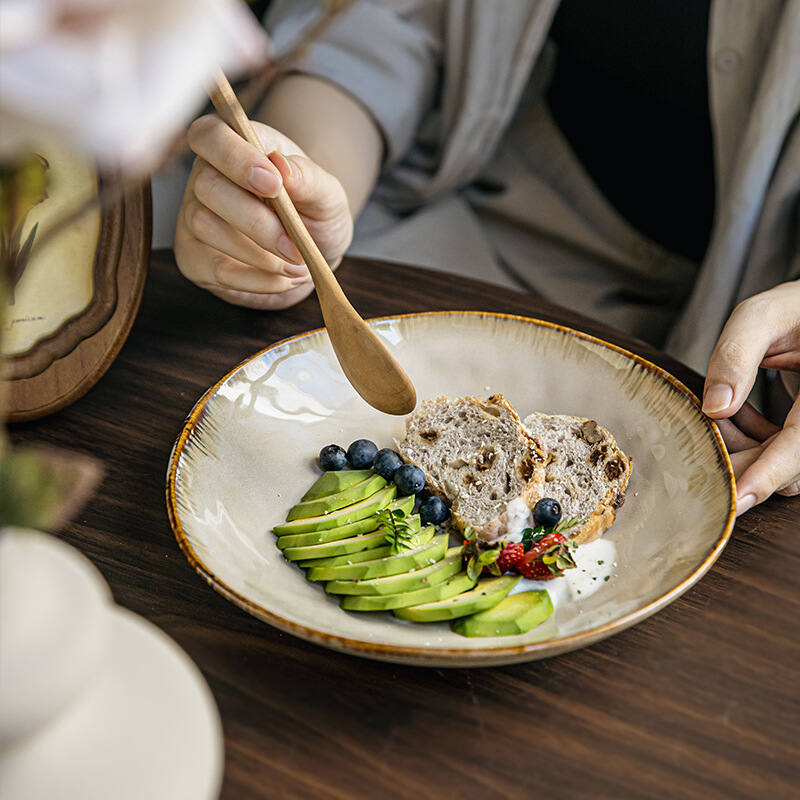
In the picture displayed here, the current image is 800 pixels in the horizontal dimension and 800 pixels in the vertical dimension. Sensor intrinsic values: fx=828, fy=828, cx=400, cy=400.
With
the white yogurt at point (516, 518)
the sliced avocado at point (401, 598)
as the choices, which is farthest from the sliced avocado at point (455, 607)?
the white yogurt at point (516, 518)

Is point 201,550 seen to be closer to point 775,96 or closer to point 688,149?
point 775,96

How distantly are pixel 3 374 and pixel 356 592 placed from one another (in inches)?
16.7

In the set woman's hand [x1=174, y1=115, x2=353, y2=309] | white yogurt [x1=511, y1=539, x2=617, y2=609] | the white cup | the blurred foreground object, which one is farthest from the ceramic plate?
the blurred foreground object

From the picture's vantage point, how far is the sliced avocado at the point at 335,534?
0.72 metres

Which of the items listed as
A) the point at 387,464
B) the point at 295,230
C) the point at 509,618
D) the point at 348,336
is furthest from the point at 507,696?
the point at 295,230

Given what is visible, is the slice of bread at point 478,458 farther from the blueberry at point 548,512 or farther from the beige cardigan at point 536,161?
the beige cardigan at point 536,161

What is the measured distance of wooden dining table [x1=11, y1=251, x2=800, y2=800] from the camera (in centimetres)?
55

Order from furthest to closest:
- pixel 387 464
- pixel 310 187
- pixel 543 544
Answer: pixel 310 187 < pixel 387 464 < pixel 543 544

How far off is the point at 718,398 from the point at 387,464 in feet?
1.07

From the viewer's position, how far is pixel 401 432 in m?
0.90

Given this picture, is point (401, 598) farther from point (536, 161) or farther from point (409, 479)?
point (536, 161)

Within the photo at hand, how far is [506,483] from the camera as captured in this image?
0.81m

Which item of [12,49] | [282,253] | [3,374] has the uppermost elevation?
[12,49]

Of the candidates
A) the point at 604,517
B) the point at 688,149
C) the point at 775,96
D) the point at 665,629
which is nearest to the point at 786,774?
the point at 665,629
